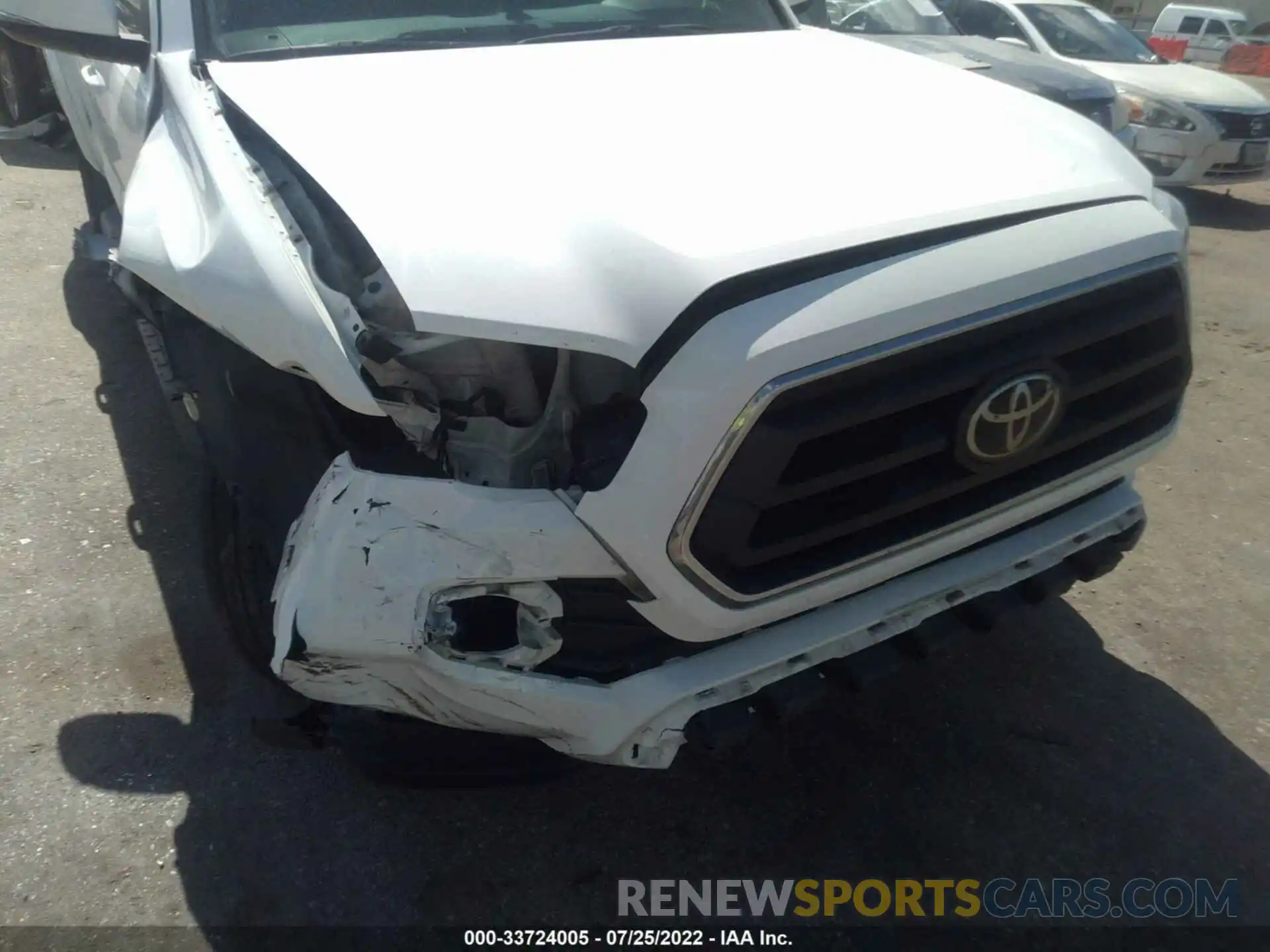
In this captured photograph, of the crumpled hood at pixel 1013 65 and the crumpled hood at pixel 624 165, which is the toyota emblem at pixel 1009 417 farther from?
the crumpled hood at pixel 1013 65

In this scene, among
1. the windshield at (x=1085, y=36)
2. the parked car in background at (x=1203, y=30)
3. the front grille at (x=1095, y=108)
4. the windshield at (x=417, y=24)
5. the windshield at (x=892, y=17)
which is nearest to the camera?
the windshield at (x=417, y=24)

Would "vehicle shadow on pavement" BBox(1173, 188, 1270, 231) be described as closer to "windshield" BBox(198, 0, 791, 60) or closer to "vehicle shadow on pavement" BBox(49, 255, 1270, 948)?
"windshield" BBox(198, 0, 791, 60)

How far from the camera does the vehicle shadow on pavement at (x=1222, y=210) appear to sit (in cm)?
839

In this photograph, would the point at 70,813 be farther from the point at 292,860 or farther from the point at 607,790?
the point at 607,790

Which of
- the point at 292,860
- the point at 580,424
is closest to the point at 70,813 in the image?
the point at 292,860

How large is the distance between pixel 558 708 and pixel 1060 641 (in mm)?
1831

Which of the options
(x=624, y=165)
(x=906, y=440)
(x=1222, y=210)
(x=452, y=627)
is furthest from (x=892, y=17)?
(x=452, y=627)

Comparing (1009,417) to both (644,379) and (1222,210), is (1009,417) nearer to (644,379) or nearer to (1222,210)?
(644,379)

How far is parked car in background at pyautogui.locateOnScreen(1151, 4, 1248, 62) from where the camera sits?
72.7 feet

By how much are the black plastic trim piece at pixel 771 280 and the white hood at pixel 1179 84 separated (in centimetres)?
776

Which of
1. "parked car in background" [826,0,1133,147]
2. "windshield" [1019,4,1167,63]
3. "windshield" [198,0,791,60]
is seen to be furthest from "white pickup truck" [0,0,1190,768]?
"windshield" [1019,4,1167,63]

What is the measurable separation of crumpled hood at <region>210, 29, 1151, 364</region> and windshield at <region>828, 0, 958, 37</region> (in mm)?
5642

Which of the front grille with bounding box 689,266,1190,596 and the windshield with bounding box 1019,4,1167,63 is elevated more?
the front grille with bounding box 689,266,1190,596

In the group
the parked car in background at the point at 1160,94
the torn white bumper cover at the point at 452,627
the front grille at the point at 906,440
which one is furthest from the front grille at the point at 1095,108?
the torn white bumper cover at the point at 452,627
